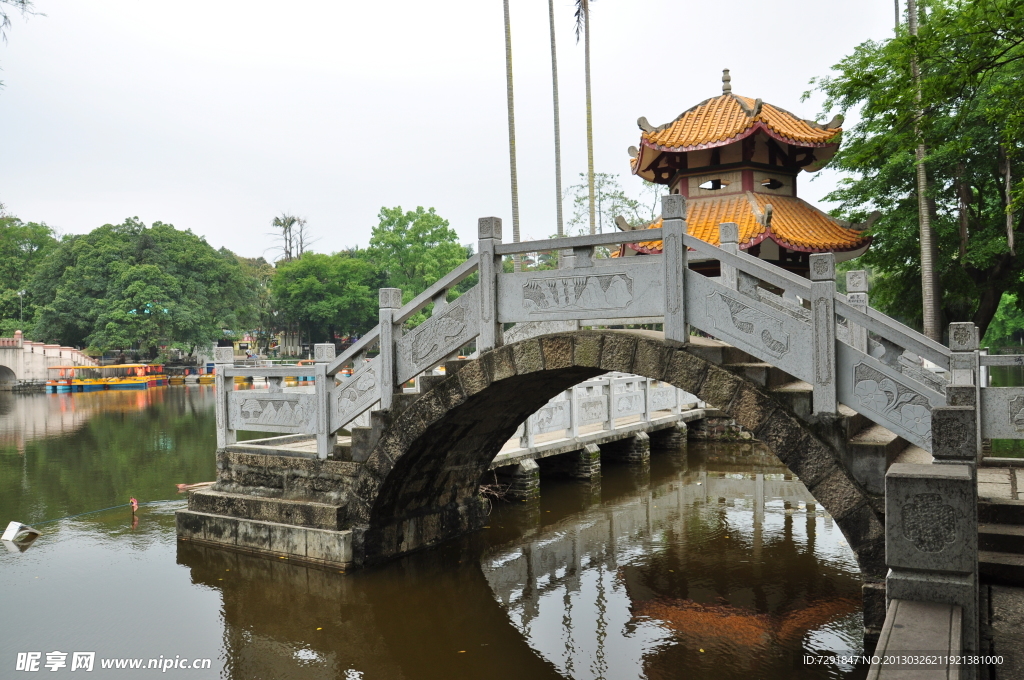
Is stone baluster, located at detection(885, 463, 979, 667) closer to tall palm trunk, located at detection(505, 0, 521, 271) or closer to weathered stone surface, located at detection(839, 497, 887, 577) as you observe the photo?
weathered stone surface, located at detection(839, 497, 887, 577)

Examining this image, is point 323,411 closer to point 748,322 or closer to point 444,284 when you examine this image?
point 444,284

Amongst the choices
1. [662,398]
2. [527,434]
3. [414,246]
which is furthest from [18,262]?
[527,434]

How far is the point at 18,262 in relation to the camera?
57594 mm

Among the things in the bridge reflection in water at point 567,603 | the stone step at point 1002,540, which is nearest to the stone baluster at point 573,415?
the bridge reflection in water at point 567,603

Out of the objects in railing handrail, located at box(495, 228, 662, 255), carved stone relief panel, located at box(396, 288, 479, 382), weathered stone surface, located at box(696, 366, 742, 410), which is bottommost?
weathered stone surface, located at box(696, 366, 742, 410)

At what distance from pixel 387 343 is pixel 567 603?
3.41 m

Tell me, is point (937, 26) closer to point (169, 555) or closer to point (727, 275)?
point (727, 275)

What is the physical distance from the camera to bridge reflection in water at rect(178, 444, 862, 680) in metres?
6.47

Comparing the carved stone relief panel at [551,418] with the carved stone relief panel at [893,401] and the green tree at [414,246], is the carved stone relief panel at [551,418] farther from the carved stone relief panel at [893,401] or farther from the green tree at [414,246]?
the green tree at [414,246]

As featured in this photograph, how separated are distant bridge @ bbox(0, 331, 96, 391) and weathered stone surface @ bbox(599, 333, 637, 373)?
154 feet

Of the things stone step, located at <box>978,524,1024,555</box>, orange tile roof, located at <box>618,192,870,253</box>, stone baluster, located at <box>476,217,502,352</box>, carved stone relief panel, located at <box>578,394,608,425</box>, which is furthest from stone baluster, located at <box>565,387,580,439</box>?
stone step, located at <box>978,524,1024,555</box>

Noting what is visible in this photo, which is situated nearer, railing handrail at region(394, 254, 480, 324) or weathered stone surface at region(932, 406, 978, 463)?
weathered stone surface at region(932, 406, 978, 463)

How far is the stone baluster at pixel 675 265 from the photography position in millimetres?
6539

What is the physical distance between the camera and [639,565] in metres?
9.17
